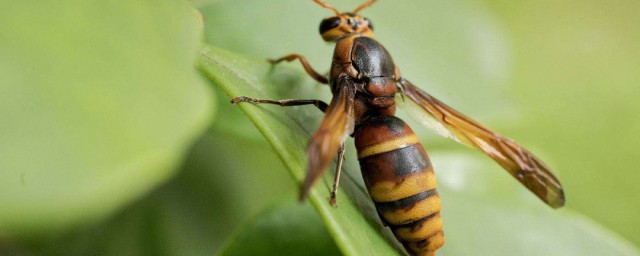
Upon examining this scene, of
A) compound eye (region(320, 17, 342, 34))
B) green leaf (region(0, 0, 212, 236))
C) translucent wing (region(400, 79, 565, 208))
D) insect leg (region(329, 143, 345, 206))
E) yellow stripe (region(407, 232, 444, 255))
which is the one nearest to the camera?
green leaf (region(0, 0, 212, 236))

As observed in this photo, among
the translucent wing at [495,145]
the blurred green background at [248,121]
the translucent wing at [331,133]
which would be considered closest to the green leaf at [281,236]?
the blurred green background at [248,121]

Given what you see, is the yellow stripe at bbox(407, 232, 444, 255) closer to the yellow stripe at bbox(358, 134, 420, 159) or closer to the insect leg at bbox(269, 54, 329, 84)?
the yellow stripe at bbox(358, 134, 420, 159)

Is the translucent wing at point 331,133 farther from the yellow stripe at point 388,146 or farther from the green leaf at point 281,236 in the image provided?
the green leaf at point 281,236

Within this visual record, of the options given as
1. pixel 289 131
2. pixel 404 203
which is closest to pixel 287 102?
pixel 289 131

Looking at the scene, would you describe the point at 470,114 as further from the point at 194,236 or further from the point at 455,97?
the point at 194,236

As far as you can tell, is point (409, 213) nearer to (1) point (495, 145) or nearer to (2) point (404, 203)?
(2) point (404, 203)

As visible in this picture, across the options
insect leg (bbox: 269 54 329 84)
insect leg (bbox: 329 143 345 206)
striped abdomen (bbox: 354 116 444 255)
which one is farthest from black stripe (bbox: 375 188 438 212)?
insect leg (bbox: 269 54 329 84)
